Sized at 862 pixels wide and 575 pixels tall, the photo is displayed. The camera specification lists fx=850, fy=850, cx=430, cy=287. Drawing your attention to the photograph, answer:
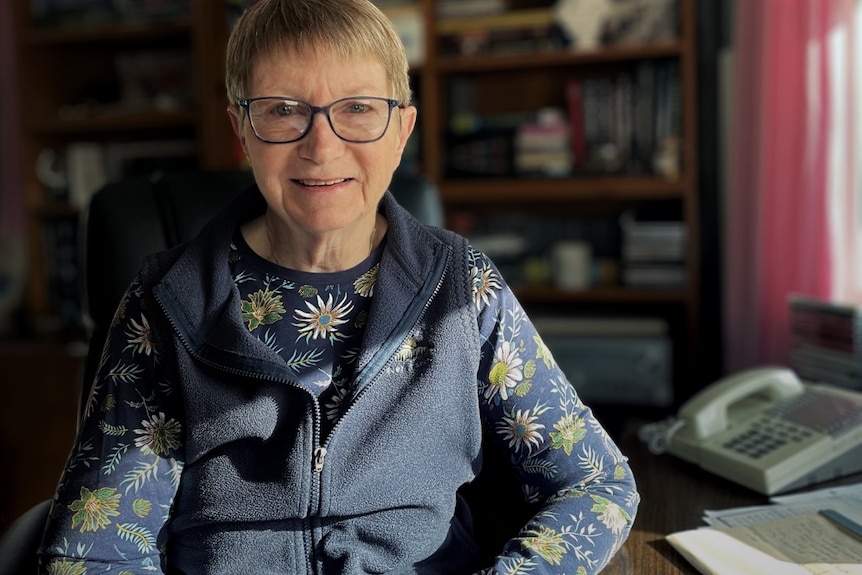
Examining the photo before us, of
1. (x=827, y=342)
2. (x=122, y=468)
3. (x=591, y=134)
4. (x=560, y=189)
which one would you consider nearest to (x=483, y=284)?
(x=122, y=468)

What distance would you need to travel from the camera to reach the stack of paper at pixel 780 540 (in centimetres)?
91

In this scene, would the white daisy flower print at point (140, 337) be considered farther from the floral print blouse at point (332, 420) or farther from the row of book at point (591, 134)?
the row of book at point (591, 134)

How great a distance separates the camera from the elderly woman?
98cm

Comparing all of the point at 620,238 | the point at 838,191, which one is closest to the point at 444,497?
the point at 838,191

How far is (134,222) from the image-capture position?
53.1 inches

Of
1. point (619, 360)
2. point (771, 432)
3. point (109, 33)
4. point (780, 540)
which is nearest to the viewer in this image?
point (780, 540)

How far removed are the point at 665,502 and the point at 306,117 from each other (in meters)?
0.67

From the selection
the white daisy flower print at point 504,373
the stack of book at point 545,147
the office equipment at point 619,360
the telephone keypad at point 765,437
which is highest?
the stack of book at point 545,147

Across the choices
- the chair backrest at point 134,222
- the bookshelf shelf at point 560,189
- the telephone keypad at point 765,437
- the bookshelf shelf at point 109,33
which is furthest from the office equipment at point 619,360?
the bookshelf shelf at point 109,33

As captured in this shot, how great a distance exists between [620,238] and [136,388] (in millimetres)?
2117

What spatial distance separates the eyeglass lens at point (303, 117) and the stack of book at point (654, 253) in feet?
5.79

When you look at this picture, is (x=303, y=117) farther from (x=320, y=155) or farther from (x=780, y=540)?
(x=780, y=540)

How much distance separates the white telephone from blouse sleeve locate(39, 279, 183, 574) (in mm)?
715

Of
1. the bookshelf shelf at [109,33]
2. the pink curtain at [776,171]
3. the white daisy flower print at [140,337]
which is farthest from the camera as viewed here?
the bookshelf shelf at [109,33]
